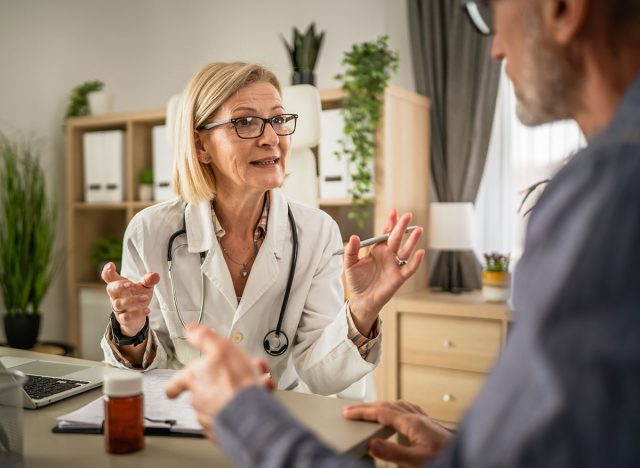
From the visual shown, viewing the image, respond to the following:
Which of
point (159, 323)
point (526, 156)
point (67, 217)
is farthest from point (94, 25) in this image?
point (159, 323)

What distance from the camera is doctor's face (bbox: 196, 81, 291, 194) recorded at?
1784mm

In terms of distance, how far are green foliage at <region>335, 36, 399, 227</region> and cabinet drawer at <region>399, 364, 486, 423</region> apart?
758 millimetres

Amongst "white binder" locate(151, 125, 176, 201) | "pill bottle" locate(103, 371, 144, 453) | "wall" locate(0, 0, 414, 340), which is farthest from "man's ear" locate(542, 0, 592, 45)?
"white binder" locate(151, 125, 176, 201)

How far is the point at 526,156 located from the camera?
3320 millimetres

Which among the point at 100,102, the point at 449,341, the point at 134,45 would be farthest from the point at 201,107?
the point at 134,45

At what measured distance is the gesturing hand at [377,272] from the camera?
1.40m

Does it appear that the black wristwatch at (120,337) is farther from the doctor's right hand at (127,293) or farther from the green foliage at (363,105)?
the green foliage at (363,105)

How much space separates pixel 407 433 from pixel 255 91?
3.73 ft

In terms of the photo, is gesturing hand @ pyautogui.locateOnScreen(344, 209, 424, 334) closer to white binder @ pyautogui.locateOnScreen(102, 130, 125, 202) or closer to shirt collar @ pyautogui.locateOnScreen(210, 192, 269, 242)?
shirt collar @ pyautogui.locateOnScreen(210, 192, 269, 242)

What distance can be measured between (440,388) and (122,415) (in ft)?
7.20

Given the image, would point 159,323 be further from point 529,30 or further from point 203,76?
point 529,30

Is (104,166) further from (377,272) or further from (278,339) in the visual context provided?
(377,272)

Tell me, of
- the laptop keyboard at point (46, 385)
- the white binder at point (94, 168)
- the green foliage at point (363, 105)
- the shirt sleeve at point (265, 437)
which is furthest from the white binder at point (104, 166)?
the shirt sleeve at point (265, 437)

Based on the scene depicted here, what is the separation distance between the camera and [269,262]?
5.63 ft
